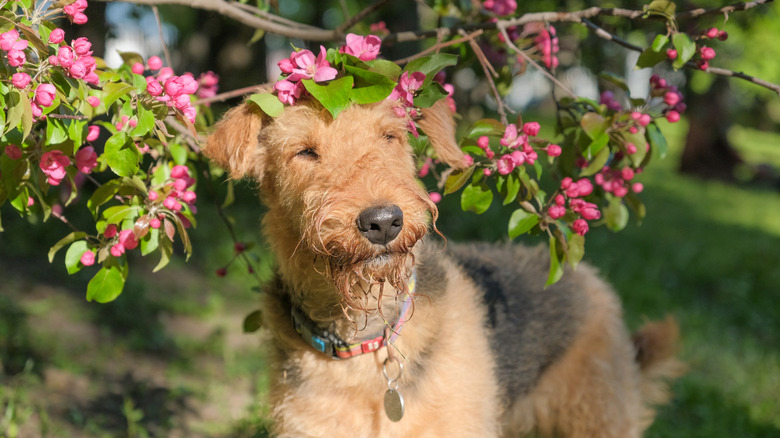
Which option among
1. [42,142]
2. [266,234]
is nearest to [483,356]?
[266,234]

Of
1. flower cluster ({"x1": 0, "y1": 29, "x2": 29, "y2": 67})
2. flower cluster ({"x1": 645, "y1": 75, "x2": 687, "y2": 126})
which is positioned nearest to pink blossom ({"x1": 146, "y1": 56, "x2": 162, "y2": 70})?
flower cluster ({"x1": 0, "y1": 29, "x2": 29, "y2": 67})

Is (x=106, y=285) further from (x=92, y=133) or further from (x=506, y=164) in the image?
(x=506, y=164)

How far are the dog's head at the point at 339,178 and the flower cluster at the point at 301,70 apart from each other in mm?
127

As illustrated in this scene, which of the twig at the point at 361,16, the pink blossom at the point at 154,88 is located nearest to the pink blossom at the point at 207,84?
the twig at the point at 361,16

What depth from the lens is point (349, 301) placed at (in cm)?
237

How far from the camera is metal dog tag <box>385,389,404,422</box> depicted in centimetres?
246

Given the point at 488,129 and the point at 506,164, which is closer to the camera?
the point at 506,164

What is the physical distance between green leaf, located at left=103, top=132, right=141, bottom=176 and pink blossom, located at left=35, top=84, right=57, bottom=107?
20cm

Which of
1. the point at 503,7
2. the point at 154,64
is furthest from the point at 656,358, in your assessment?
the point at 154,64

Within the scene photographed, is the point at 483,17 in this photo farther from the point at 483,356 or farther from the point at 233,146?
the point at 483,356

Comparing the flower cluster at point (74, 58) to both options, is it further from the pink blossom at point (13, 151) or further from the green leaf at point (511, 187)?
the green leaf at point (511, 187)

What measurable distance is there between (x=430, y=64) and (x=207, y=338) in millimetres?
3810

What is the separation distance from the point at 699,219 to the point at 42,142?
35.5 feet

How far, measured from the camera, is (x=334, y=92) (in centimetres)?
216
